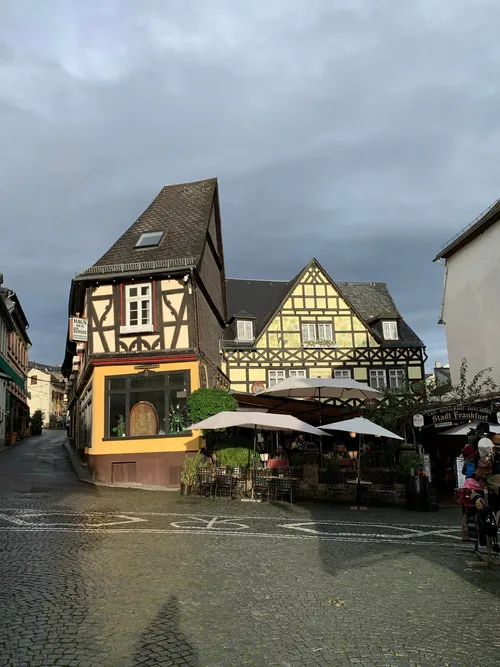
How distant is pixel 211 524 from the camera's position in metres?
11.5

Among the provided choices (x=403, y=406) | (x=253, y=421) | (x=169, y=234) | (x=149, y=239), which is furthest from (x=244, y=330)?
(x=253, y=421)

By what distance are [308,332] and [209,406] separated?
16.3m

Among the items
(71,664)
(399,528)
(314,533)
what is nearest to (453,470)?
(399,528)

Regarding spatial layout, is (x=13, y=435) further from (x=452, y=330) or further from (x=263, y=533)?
(x=263, y=533)

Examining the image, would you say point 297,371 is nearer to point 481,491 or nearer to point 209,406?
point 209,406

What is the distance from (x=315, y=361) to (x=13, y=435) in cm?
2119

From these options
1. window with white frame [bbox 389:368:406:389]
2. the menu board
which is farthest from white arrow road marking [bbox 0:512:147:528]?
window with white frame [bbox 389:368:406:389]

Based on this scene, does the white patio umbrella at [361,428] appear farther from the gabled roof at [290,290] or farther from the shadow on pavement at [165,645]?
the gabled roof at [290,290]

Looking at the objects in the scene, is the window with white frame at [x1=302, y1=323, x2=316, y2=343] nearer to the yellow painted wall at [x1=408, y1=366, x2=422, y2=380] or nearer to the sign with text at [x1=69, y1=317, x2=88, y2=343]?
the yellow painted wall at [x1=408, y1=366, x2=422, y2=380]

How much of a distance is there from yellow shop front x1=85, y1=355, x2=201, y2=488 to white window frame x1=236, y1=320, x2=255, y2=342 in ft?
44.1

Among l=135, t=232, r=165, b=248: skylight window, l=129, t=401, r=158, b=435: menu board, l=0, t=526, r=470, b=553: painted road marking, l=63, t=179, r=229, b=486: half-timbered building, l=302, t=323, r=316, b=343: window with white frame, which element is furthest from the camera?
l=302, t=323, r=316, b=343: window with white frame

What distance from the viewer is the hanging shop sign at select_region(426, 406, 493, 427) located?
1680 cm

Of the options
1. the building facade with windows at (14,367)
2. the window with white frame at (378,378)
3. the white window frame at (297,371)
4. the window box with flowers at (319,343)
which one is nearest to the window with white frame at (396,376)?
the window with white frame at (378,378)

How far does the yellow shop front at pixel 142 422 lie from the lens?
19.6 m
